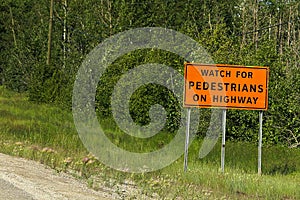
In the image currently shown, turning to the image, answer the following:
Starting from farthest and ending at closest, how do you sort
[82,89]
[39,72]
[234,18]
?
1. [234,18]
2. [39,72]
3. [82,89]

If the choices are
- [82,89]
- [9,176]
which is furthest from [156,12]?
[9,176]

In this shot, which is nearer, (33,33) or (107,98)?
(107,98)

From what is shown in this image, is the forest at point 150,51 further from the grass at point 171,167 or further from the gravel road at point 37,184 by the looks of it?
the gravel road at point 37,184

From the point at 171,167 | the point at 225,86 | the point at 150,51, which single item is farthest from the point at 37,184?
the point at 150,51

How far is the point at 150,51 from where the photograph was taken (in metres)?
32.0

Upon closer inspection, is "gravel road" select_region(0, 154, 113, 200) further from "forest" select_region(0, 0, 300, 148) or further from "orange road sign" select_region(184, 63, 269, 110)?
"forest" select_region(0, 0, 300, 148)

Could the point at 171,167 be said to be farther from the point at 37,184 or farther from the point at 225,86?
the point at 37,184

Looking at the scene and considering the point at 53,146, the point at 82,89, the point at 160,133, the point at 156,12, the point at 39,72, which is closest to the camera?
the point at 53,146

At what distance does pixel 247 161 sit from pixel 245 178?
694 cm

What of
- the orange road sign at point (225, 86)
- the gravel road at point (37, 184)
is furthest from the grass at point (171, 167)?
the orange road sign at point (225, 86)

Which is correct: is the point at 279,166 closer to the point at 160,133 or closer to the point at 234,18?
the point at 160,133

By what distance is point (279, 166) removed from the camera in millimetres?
21641

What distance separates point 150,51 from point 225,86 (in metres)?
15.4

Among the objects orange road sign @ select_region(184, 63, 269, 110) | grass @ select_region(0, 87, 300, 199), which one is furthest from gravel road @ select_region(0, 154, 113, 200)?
orange road sign @ select_region(184, 63, 269, 110)
